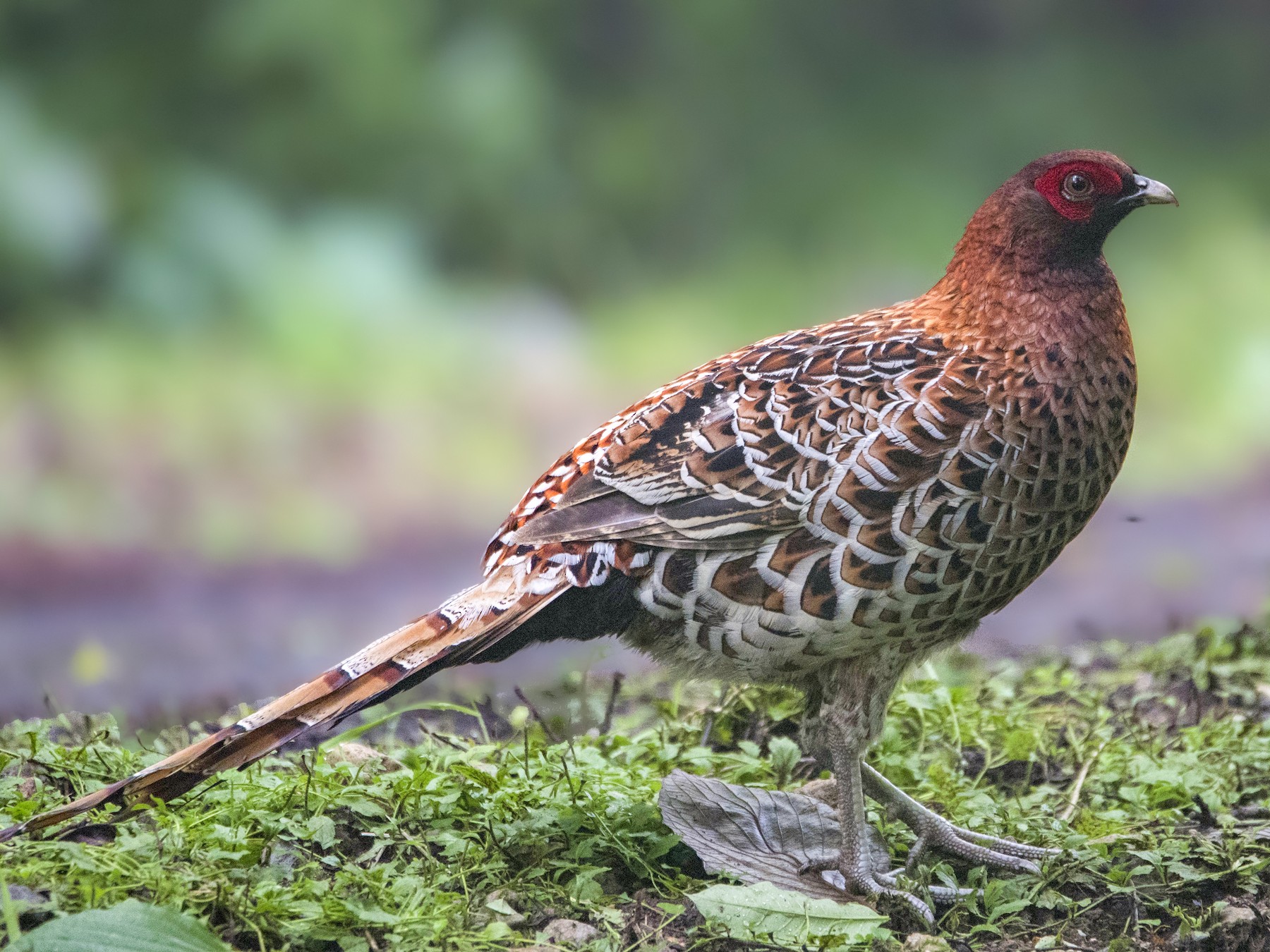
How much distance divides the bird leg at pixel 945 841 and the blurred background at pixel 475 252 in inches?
86.2

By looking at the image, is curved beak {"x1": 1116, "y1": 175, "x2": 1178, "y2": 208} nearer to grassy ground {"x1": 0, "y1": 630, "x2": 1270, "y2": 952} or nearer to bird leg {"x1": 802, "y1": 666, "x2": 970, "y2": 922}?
bird leg {"x1": 802, "y1": 666, "x2": 970, "y2": 922}

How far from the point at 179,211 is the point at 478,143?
5.02ft

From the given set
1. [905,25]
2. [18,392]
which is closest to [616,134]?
[905,25]

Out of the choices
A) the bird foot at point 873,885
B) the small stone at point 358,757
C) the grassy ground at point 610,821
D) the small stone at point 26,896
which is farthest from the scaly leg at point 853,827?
the small stone at point 26,896

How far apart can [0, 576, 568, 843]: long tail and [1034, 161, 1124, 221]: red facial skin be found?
5.23 feet

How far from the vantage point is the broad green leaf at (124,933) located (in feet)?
8.23

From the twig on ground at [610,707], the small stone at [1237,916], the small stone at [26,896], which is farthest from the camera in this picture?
the twig on ground at [610,707]

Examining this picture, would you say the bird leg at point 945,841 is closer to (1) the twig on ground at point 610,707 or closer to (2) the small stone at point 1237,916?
(2) the small stone at point 1237,916

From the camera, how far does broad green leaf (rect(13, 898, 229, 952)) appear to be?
251cm

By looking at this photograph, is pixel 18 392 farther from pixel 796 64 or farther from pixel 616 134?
pixel 796 64

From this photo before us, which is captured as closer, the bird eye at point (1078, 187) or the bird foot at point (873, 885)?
the bird foot at point (873, 885)

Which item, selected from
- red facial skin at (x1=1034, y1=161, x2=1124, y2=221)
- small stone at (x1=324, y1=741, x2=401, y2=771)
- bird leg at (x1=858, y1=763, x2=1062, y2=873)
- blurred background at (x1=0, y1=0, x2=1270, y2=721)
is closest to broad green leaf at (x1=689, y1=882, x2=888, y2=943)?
bird leg at (x1=858, y1=763, x2=1062, y2=873)

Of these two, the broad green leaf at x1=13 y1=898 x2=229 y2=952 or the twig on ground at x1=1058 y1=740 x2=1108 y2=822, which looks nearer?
the broad green leaf at x1=13 y1=898 x2=229 y2=952

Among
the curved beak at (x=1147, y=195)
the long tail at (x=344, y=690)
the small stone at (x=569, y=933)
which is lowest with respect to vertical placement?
the small stone at (x=569, y=933)
